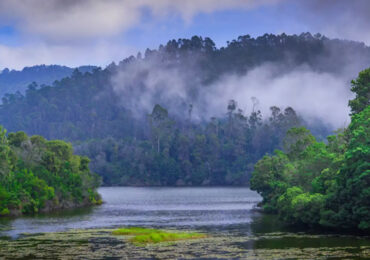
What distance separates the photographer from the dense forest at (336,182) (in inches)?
2211

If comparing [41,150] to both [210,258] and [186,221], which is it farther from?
[210,258]

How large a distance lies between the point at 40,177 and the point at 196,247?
58532 millimetres

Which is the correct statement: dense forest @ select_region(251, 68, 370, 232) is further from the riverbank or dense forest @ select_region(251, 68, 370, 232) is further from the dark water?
the riverbank

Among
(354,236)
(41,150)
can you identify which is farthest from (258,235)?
(41,150)

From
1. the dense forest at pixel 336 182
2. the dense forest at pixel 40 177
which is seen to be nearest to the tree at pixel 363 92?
the dense forest at pixel 336 182

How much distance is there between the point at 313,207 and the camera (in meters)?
62.8

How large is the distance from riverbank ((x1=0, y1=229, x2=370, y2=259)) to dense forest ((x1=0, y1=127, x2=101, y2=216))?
29067mm

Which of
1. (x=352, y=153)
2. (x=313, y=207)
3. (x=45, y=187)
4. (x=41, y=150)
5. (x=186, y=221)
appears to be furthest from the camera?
(x=41, y=150)

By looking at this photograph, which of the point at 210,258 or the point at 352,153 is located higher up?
the point at 352,153

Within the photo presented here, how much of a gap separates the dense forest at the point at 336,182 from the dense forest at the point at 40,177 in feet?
124

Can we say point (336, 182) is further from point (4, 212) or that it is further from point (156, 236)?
point (4, 212)

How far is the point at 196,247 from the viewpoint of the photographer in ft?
171

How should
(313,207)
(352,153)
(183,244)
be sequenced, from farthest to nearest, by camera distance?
(313,207)
(352,153)
(183,244)

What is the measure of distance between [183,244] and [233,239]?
21.1 feet
